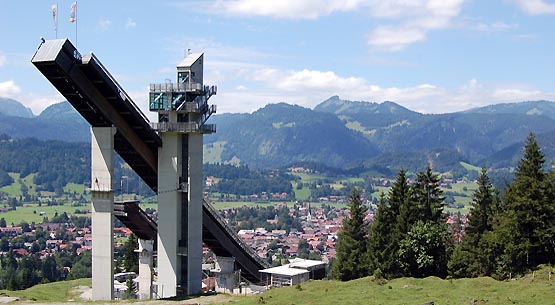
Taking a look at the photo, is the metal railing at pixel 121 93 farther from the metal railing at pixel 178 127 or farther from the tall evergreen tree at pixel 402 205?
the tall evergreen tree at pixel 402 205

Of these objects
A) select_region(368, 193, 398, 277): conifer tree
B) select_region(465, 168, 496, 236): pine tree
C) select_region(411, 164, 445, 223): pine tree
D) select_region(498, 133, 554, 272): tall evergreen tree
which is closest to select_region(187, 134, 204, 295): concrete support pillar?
select_region(368, 193, 398, 277): conifer tree

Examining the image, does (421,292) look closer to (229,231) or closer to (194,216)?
(194,216)

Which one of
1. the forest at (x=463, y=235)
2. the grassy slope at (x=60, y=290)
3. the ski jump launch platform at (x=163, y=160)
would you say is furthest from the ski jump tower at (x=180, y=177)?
the forest at (x=463, y=235)

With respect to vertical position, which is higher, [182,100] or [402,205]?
[182,100]

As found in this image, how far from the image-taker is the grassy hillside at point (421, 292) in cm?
4266

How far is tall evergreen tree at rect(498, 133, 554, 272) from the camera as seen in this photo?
54750mm

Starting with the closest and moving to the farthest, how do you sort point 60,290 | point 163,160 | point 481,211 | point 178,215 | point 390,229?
1. point 481,211
2. point 178,215
3. point 163,160
4. point 390,229
5. point 60,290

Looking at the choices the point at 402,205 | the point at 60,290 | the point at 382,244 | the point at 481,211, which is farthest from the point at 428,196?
the point at 60,290

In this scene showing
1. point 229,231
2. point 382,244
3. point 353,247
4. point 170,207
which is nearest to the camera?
point 170,207

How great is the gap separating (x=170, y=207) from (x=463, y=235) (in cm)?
2942

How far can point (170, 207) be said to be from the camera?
6312 centimetres

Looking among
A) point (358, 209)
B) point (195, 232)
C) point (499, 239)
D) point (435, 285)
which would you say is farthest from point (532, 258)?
point (195, 232)

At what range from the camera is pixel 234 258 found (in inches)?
2943

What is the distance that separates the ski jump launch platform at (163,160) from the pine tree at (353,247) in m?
14.9
